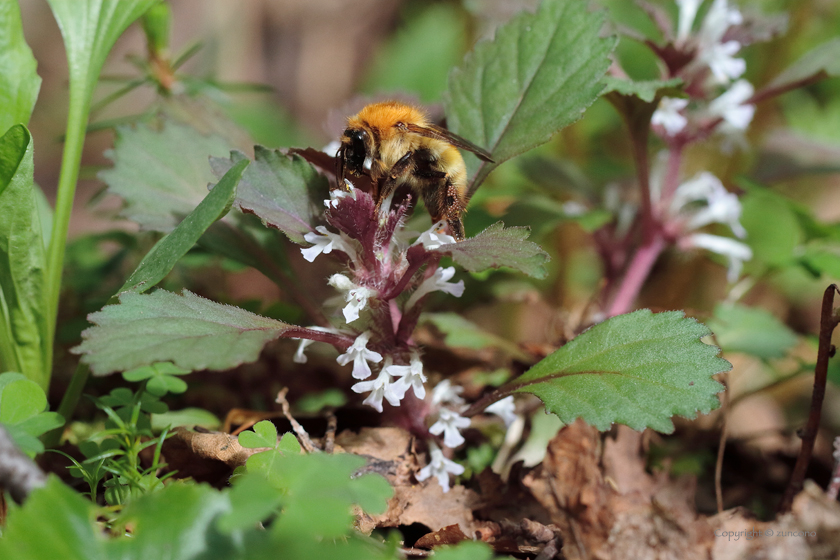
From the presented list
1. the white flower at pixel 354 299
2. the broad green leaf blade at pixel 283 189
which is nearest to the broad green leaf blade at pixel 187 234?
the broad green leaf blade at pixel 283 189

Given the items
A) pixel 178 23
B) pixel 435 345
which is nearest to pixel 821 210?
pixel 435 345

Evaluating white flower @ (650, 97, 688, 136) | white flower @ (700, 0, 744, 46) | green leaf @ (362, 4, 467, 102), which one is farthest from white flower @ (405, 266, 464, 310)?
green leaf @ (362, 4, 467, 102)

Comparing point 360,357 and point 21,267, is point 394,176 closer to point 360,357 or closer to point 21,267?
point 360,357

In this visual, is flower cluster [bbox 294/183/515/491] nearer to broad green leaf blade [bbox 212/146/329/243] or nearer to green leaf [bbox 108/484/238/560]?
broad green leaf blade [bbox 212/146/329/243]

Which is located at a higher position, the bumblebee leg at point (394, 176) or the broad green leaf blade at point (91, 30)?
the broad green leaf blade at point (91, 30)

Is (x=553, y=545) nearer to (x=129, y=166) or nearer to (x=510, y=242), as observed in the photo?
(x=510, y=242)

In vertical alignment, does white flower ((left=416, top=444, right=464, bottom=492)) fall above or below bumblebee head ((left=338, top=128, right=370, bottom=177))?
below

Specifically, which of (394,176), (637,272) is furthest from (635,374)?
(637,272)

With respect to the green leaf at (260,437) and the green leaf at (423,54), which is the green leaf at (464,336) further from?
the green leaf at (423,54)
